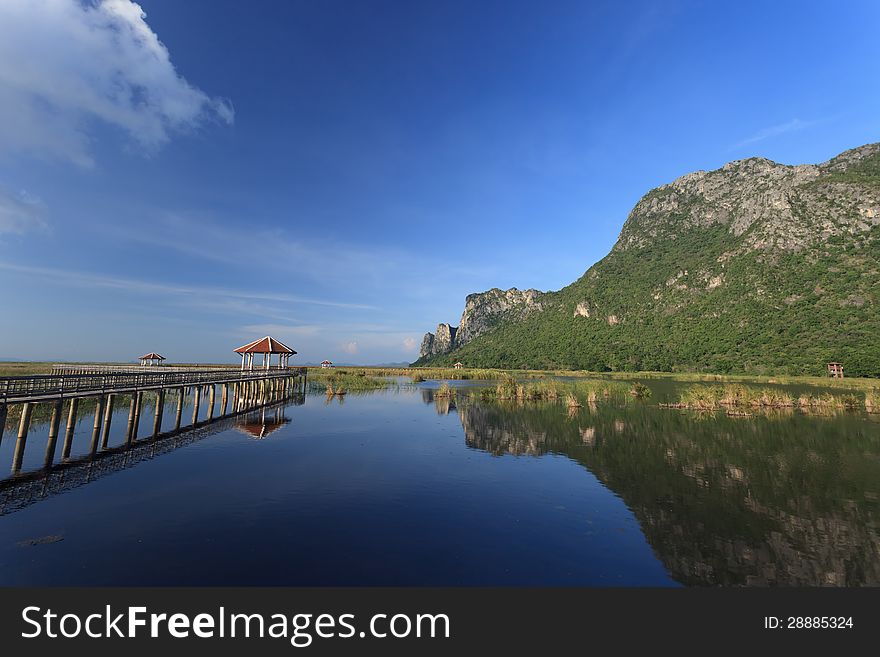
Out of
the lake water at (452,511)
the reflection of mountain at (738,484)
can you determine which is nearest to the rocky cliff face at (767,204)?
the reflection of mountain at (738,484)

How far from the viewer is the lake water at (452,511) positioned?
8.20m

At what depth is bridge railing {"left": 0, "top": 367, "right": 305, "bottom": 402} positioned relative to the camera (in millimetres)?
17355

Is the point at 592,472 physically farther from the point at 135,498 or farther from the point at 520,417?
the point at 135,498

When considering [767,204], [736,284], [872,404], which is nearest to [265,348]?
[872,404]

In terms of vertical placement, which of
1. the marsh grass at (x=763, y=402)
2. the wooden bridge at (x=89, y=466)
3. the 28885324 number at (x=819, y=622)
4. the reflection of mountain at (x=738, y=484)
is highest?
the marsh grass at (x=763, y=402)

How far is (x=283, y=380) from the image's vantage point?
5331 cm

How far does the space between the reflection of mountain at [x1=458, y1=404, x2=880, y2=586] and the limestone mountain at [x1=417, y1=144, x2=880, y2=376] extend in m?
63.9

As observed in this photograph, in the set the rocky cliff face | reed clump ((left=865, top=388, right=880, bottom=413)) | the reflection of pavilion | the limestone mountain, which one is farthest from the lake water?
the rocky cliff face

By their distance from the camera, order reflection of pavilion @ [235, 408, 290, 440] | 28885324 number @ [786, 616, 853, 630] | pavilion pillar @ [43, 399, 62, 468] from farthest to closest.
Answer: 1. reflection of pavilion @ [235, 408, 290, 440]
2. pavilion pillar @ [43, 399, 62, 468]
3. 28885324 number @ [786, 616, 853, 630]

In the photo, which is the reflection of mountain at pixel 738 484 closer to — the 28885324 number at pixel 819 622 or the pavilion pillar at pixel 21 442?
the 28885324 number at pixel 819 622

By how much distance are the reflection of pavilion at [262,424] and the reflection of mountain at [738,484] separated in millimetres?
13962

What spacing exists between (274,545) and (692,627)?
9.14 metres

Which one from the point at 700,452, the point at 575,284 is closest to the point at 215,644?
the point at 700,452

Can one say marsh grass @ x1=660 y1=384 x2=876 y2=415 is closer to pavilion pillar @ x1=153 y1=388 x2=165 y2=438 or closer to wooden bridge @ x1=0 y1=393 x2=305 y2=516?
wooden bridge @ x1=0 y1=393 x2=305 y2=516
